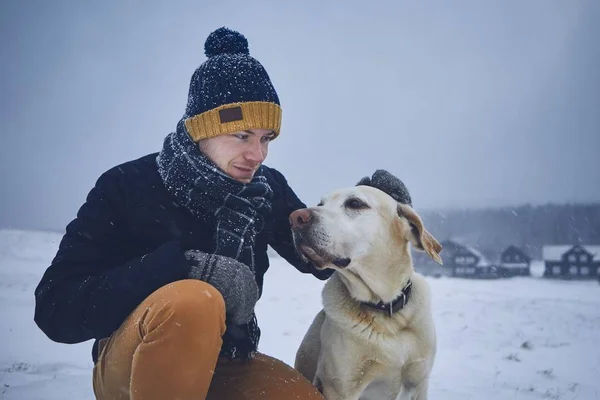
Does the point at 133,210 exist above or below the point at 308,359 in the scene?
above

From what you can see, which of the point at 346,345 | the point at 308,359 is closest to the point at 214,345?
the point at 346,345

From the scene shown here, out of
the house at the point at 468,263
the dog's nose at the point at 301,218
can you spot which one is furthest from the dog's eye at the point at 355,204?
the house at the point at 468,263

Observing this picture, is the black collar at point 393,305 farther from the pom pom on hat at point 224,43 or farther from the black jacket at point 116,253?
the pom pom on hat at point 224,43

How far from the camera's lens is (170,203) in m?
2.42

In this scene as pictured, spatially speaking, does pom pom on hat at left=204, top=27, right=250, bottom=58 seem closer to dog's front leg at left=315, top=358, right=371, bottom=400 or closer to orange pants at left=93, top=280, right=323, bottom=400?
orange pants at left=93, top=280, right=323, bottom=400

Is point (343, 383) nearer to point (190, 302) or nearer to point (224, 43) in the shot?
point (190, 302)

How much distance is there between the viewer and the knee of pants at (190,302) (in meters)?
1.73

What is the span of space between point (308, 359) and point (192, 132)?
A: 1.82 metres

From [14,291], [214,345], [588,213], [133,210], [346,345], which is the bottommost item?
[588,213]

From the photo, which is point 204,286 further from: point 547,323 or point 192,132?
point 547,323

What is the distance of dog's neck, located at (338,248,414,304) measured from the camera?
2822 millimetres

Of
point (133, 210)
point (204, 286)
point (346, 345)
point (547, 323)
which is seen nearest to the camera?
point (204, 286)

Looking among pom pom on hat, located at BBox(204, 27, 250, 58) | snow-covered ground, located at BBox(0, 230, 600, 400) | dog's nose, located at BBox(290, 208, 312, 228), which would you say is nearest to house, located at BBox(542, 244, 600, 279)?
snow-covered ground, located at BBox(0, 230, 600, 400)

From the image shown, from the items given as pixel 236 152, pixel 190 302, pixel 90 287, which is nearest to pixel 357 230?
pixel 236 152
